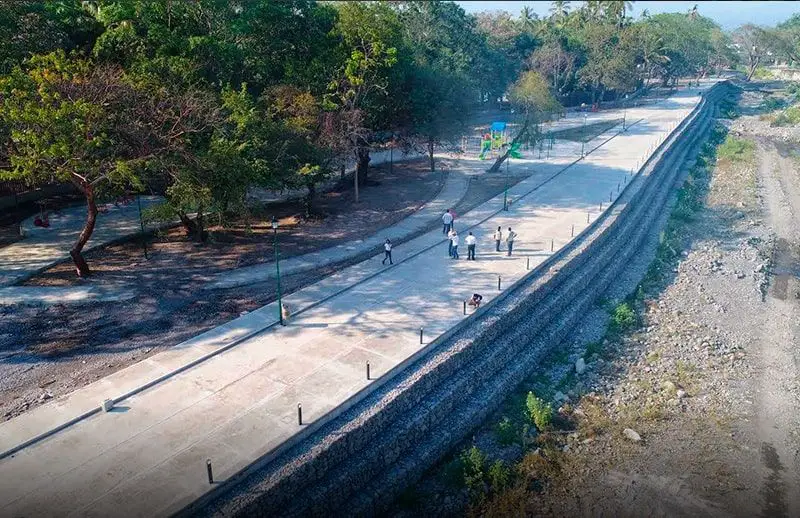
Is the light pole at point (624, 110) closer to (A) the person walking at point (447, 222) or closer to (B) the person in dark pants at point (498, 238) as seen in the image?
(A) the person walking at point (447, 222)

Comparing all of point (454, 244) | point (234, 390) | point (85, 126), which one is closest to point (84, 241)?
point (85, 126)

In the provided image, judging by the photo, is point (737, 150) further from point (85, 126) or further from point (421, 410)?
point (85, 126)

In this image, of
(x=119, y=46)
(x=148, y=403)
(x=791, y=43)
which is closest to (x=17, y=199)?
(x=119, y=46)

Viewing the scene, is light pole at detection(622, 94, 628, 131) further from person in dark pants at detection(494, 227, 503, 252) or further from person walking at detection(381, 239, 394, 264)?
person walking at detection(381, 239, 394, 264)

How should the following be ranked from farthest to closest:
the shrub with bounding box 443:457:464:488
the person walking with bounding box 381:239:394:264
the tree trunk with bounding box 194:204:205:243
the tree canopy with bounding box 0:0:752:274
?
the tree trunk with bounding box 194:204:205:243, the person walking with bounding box 381:239:394:264, the tree canopy with bounding box 0:0:752:274, the shrub with bounding box 443:457:464:488

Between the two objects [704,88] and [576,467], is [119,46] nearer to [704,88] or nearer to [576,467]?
[576,467]

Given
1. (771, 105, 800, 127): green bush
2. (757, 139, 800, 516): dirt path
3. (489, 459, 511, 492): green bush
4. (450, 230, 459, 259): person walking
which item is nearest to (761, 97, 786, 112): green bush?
(771, 105, 800, 127): green bush

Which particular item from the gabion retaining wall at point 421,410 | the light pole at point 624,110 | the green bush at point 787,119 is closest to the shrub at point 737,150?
the light pole at point 624,110
